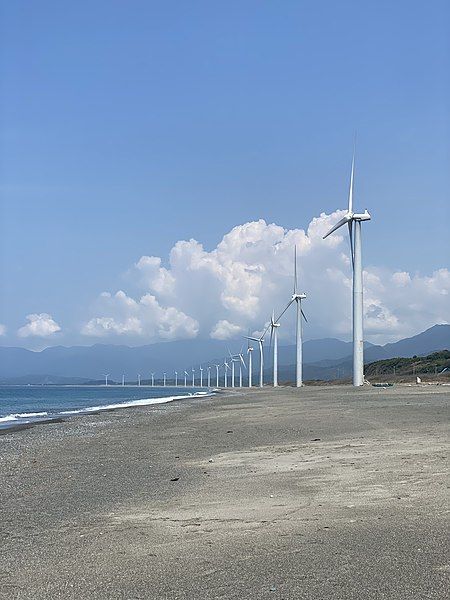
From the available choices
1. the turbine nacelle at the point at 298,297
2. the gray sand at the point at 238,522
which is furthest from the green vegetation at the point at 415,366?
the gray sand at the point at 238,522

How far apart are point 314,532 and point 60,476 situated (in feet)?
29.2

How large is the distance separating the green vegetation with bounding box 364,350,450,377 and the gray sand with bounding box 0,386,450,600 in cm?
10715

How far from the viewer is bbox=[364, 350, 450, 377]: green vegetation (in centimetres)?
13050

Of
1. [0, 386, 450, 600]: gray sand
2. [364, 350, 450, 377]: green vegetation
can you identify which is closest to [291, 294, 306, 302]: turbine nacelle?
[364, 350, 450, 377]: green vegetation

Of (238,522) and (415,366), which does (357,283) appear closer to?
(238,522)

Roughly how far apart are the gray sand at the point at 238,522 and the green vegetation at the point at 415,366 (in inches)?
4218

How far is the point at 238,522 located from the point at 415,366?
445 ft

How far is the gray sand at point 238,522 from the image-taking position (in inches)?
279

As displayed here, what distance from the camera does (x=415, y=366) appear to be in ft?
460

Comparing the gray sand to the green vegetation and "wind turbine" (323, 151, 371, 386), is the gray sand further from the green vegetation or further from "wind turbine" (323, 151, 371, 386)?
the green vegetation

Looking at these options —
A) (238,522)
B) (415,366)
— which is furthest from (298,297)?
(238,522)

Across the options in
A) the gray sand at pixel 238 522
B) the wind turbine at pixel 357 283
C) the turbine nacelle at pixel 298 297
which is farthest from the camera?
the turbine nacelle at pixel 298 297

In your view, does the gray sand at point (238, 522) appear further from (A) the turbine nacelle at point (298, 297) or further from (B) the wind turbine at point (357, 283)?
(A) the turbine nacelle at point (298, 297)

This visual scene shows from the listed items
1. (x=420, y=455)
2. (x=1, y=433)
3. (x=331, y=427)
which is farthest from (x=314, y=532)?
(x=1, y=433)
